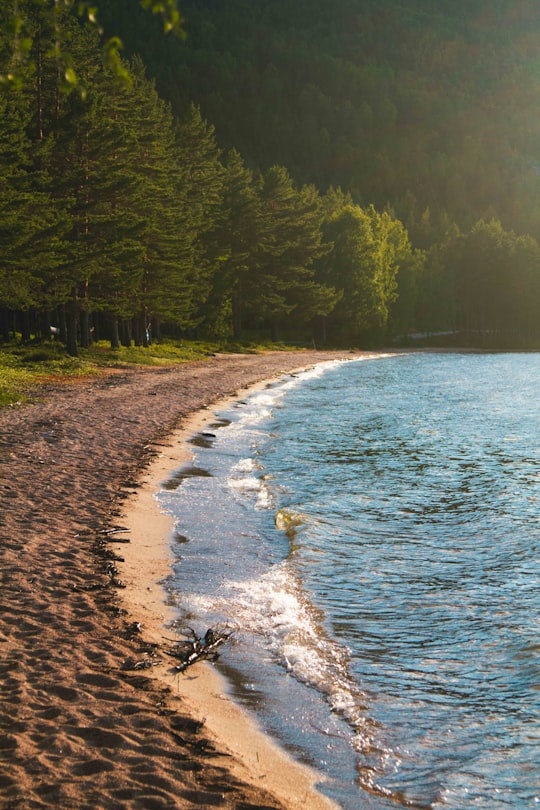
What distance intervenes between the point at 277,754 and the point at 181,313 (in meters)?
54.8

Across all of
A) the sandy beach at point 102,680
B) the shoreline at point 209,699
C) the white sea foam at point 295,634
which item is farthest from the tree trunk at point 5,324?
the white sea foam at point 295,634

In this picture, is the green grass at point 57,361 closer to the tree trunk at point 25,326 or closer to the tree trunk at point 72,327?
the tree trunk at point 72,327

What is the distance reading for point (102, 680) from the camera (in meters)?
6.70

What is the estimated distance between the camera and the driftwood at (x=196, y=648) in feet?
24.6

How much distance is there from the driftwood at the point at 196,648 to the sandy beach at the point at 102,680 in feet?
0.50

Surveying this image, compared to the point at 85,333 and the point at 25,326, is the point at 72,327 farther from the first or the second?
the point at 25,326

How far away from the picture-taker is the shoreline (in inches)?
217

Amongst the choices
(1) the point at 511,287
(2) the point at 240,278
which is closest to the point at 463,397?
(2) the point at 240,278

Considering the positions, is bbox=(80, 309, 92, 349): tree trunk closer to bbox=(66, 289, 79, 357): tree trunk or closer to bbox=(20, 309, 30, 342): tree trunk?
bbox=(20, 309, 30, 342): tree trunk

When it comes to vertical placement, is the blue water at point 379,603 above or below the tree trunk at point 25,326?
below

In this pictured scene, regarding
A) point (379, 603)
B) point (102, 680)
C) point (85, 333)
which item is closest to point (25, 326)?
point (85, 333)

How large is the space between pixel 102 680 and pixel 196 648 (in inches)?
50.6

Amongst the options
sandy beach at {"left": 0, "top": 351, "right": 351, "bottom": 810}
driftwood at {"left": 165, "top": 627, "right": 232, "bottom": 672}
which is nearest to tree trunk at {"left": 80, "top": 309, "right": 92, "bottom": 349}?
sandy beach at {"left": 0, "top": 351, "right": 351, "bottom": 810}

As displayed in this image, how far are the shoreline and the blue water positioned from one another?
0.18 metres
